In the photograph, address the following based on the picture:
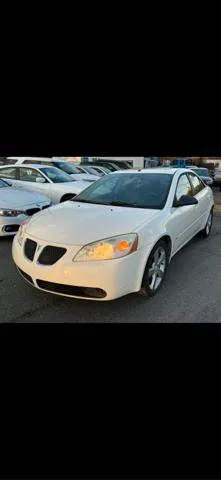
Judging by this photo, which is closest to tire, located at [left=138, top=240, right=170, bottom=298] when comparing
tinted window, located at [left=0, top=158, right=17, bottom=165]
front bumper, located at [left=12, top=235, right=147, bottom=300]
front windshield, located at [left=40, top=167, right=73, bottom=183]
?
front bumper, located at [left=12, top=235, right=147, bottom=300]

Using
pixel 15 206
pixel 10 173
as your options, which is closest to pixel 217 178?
pixel 10 173

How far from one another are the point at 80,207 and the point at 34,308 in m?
1.36

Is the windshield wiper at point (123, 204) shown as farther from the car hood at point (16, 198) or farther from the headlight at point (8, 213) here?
the car hood at point (16, 198)

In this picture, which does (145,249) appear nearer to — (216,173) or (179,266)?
(179,266)

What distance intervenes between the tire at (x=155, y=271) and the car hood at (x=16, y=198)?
3.05m

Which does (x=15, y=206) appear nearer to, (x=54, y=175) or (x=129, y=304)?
(x=54, y=175)

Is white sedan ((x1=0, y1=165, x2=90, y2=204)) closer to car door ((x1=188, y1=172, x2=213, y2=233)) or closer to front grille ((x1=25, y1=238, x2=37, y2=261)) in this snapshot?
car door ((x1=188, y1=172, x2=213, y2=233))

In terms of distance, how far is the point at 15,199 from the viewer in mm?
5703

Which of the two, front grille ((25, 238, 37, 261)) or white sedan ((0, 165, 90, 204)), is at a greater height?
front grille ((25, 238, 37, 261))

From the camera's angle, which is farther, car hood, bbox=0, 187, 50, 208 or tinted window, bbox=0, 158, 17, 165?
tinted window, bbox=0, 158, 17, 165

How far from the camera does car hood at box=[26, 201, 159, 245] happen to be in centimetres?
295

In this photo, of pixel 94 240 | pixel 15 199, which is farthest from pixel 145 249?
pixel 15 199

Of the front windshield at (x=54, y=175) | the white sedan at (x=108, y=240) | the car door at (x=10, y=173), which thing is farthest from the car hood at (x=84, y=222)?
the car door at (x=10, y=173)

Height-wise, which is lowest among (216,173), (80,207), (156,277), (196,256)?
(216,173)
